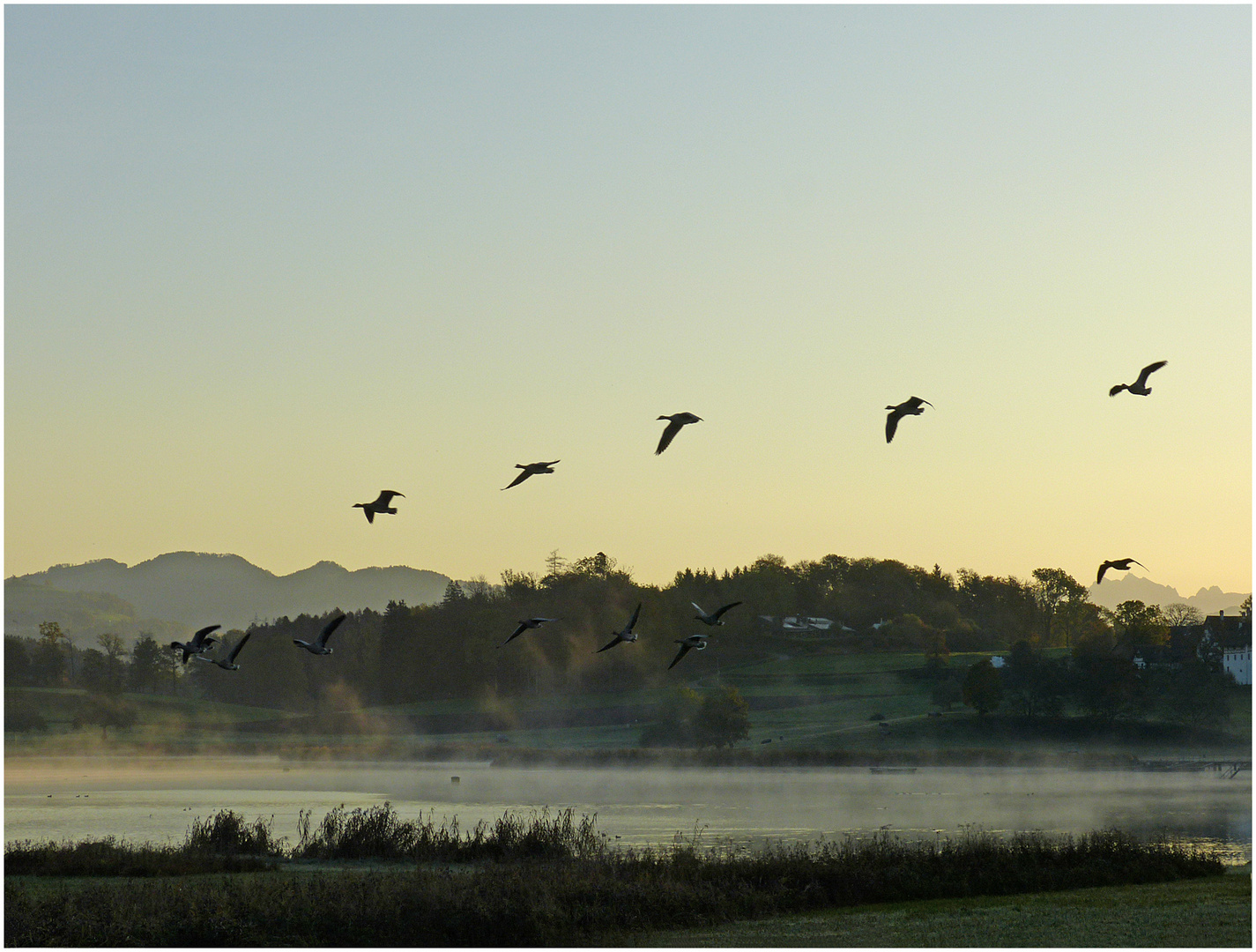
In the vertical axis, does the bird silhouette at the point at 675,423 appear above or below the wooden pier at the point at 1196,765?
above

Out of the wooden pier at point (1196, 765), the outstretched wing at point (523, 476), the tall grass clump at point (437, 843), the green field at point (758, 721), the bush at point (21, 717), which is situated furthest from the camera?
the bush at point (21, 717)

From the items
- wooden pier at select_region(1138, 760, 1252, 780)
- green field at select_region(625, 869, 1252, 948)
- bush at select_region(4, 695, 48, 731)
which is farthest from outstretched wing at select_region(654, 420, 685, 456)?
bush at select_region(4, 695, 48, 731)

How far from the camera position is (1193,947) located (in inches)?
1104

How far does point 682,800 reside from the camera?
3068 inches

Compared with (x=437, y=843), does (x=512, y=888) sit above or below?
above

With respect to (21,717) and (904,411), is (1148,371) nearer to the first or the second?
(904,411)

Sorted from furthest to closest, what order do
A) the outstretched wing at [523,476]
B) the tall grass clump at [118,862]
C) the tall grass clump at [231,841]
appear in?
the tall grass clump at [231,841] < the tall grass clump at [118,862] < the outstretched wing at [523,476]

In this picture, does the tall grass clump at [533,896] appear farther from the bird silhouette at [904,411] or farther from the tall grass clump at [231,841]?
the bird silhouette at [904,411]

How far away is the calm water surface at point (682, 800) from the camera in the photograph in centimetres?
5816

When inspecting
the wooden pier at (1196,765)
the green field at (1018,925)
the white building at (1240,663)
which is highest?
the white building at (1240,663)

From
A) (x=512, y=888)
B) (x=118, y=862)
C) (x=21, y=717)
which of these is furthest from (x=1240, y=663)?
(x=21, y=717)

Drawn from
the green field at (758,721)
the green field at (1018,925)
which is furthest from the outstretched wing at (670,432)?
the green field at (758,721)

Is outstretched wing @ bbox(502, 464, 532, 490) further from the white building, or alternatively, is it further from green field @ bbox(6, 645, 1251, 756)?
the white building

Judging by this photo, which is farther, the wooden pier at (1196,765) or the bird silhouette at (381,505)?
the wooden pier at (1196,765)
